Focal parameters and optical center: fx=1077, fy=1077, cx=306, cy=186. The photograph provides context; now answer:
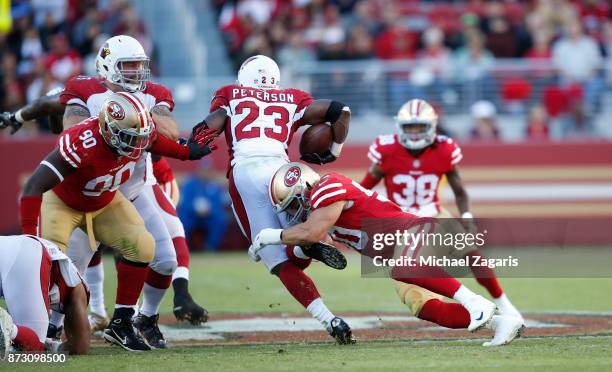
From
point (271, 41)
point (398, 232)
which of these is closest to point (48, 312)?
point (398, 232)

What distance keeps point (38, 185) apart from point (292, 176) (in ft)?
5.15

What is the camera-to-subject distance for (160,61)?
16.0 m

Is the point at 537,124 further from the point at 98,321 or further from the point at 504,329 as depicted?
the point at 504,329

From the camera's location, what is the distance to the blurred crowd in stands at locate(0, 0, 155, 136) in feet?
49.6

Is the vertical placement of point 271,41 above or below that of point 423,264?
above

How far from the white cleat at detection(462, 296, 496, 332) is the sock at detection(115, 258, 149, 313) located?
216 cm

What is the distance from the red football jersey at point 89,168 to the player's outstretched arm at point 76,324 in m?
0.70

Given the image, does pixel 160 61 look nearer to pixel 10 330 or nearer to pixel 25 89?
pixel 25 89

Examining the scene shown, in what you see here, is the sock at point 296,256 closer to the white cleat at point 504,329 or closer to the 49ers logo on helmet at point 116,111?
the white cleat at point 504,329

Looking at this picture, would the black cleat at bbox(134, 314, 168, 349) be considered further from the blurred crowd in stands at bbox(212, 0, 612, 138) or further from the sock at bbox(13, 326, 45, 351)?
the blurred crowd in stands at bbox(212, 0, 612, 138)

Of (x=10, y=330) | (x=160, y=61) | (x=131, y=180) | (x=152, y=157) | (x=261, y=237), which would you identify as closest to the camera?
(x=10, y=330)

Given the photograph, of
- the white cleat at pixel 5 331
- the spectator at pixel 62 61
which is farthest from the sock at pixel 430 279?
the spectator at pixel 62 61

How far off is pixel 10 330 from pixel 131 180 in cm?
193

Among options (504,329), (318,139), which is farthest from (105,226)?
(504,329)
